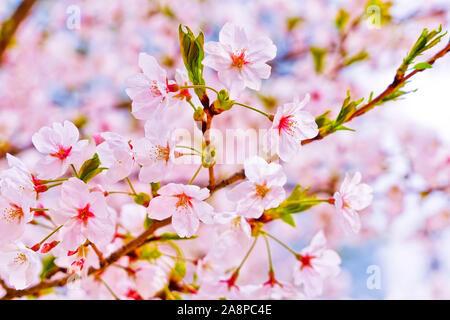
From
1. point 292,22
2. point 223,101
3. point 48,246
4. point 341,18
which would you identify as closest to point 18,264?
point 48,246

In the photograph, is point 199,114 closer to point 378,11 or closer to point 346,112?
point 346,112

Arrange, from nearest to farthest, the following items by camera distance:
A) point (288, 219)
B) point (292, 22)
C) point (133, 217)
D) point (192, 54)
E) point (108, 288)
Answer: point (192, 54), point (288, 219), point (108, 288), point (133, 217), point (292, 22)

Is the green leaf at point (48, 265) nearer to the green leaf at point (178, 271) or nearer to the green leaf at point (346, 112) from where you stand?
the green leaf at point (178, 271)

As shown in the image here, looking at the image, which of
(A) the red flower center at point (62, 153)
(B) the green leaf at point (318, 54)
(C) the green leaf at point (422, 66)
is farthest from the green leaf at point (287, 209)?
(B) the green leaf at point (318, 54)

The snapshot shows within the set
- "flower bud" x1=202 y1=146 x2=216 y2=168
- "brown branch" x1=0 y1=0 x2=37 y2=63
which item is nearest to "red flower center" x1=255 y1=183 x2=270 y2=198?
"flower bud" x1=202 y1=146 x2=216 y2=168

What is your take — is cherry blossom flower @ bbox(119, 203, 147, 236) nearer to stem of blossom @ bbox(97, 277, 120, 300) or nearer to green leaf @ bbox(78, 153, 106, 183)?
stem of blossom @ bbox(97, 277, 120, 300)
